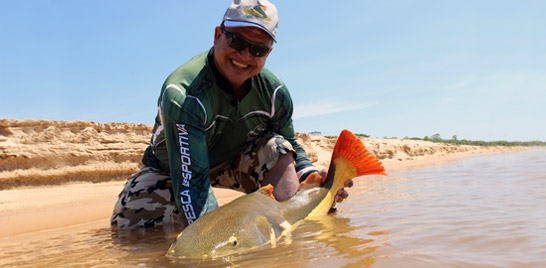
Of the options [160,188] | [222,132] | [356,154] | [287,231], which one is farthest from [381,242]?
[160,188]

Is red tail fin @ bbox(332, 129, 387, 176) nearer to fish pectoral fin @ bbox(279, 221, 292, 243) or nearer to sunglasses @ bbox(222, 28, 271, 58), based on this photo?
fish pectoral fin @ bbox(279, 221, 292, 243)

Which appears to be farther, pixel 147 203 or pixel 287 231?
pixel 147 203

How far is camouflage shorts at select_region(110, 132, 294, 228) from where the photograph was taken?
340 cm

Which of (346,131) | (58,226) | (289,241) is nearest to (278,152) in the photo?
(346,131)

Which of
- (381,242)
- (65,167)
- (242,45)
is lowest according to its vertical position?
(381,242)

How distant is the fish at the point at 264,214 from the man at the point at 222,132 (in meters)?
0.17

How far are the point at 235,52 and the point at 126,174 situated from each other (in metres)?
6.01

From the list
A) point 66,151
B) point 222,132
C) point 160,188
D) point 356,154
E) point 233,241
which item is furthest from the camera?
point 66,151

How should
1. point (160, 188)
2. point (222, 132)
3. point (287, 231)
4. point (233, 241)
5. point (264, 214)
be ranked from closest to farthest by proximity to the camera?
point (233, 241)
point (264, 214)
point (287, 231)
point (222, 132)
point (160, 188)

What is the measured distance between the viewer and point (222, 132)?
322 cm

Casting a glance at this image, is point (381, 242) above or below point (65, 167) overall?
below

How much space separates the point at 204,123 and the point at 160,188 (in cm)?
102

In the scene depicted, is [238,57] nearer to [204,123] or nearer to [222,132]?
[204,123]

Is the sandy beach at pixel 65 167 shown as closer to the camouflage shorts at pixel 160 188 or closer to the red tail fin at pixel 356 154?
the camouflage shorts at pixel 160 188
